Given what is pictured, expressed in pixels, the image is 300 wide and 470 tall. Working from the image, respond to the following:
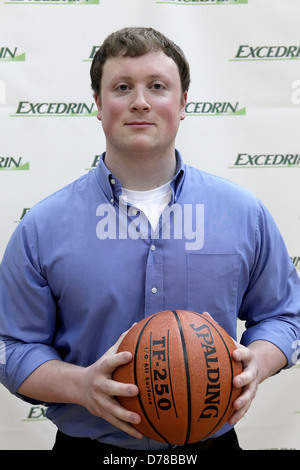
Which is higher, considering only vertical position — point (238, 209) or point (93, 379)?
point (238, 209)

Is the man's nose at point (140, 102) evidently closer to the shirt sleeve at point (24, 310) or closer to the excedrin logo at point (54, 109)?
the shirt sleeve at point (24, 310)

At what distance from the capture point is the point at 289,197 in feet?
7.25

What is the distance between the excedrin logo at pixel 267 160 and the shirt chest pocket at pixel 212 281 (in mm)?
867

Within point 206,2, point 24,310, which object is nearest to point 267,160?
point 206,2

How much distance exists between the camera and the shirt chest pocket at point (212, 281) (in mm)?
1357

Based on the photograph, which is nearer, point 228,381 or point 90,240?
point 228,381

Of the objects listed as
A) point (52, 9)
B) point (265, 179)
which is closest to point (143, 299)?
point (265, 179)

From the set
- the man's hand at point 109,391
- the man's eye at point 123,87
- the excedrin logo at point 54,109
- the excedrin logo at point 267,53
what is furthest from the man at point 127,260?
the excedrin logo at point 267,53

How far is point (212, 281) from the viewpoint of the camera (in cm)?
137

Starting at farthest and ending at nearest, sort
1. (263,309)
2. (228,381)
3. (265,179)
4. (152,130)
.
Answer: (265,179), (263,309), (152,130), (228,381)

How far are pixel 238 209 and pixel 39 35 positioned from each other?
1.05 metres

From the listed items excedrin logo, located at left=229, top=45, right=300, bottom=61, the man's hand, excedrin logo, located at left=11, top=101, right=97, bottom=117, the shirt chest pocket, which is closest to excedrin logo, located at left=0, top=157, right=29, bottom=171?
excedrin logo, located at left=11, top=101, right=97, bottom=117
